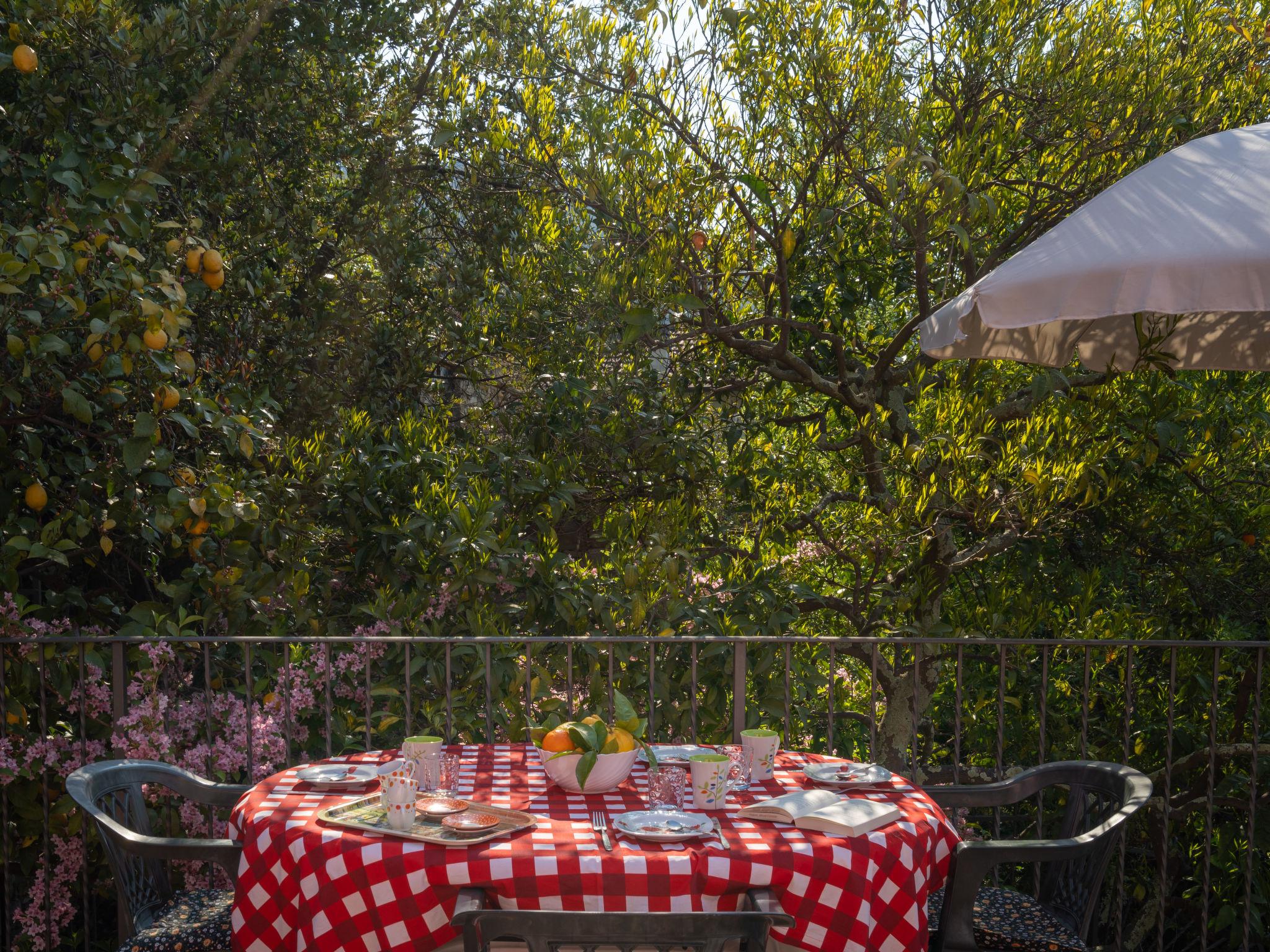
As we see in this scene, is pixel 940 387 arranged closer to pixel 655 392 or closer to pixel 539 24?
pixel 655 392

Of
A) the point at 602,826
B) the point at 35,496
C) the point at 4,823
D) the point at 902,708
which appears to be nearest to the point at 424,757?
the point at 602,826

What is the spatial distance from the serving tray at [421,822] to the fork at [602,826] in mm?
122

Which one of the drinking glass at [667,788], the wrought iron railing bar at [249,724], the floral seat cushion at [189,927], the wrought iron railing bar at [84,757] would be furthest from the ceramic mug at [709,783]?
the wrought iron railing bar at [84,757]

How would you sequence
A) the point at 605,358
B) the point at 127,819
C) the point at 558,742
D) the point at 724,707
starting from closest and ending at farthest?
the point at 558,742, the point at 127,819, the point at 724,707, the point at 605,358

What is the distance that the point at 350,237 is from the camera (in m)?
5.37

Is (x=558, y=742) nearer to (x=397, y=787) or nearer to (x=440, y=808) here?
(x=440, y=808)

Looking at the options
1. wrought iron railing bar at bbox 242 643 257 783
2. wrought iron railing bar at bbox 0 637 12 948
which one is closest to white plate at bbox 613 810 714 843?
wrought iron railing bar at bbox 242 643 257 783

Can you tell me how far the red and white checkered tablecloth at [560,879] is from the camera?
1943 mm

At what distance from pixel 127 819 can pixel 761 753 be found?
5.76 feet

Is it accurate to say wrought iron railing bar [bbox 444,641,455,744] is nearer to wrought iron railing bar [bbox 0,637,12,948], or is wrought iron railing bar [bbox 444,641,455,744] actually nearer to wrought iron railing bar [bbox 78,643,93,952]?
wrought iron railing bar [bbox 78,643,93,952]

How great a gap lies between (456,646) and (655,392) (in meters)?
1.54

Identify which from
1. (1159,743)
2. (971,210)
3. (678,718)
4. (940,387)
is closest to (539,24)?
(971,210)

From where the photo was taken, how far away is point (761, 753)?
2.61 metres

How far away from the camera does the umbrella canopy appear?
8.11ft
